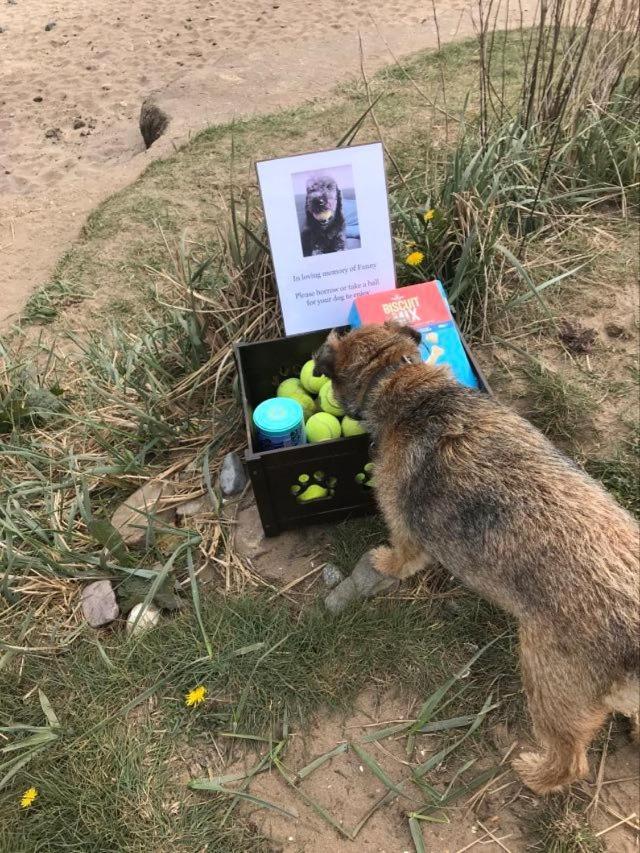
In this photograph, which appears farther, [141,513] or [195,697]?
[141,513]

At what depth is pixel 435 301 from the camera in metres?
3.19

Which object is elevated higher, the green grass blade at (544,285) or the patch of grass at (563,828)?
the green grass blade at (544,285)

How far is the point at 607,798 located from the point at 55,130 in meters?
9.78

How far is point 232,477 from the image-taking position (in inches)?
136

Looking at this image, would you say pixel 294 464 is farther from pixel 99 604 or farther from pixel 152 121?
pixel 152 121

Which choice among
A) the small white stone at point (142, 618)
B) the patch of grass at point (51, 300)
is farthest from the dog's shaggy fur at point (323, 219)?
the patch of grass at point (51, 300)

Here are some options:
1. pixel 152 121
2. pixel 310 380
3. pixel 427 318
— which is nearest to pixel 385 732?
pixel 310 380

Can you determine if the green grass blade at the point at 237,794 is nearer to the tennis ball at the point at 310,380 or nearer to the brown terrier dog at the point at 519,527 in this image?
the brown terrier dog at the point at 519,527

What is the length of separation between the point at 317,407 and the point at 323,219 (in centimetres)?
104

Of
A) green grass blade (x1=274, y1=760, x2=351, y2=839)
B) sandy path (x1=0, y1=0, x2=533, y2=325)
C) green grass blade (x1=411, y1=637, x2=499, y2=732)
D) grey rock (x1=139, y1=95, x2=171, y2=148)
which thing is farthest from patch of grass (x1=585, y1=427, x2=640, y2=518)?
grey rock (x1=139, y1=95, x2=171, y2=148)

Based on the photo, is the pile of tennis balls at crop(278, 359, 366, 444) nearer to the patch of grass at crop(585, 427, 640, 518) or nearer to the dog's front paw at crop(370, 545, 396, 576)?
the dog's front paw at crop(370, 545, 396, 576)

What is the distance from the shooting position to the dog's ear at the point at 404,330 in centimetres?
281

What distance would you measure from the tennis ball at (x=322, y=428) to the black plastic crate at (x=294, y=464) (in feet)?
0.87

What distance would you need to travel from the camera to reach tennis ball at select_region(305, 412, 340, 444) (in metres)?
3.17
